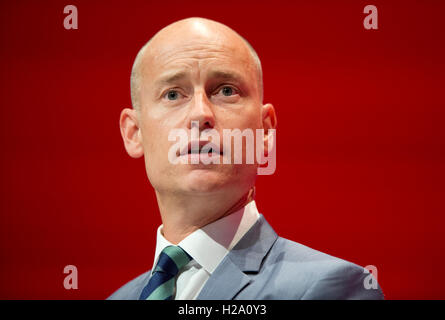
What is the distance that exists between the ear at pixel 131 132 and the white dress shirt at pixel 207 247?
0.44 m

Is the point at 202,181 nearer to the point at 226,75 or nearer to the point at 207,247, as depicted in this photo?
the point at 207,247

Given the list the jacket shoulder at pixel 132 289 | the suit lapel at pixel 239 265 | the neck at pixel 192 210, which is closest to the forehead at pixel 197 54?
the neck at pixel 192 210

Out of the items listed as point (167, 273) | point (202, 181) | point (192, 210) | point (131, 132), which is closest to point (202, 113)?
point (202, 181)

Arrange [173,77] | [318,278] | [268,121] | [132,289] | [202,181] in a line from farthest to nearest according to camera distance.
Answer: [132,289] → [268,121] → [173,77] → [202,181] → [318,278]

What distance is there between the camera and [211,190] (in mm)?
1849

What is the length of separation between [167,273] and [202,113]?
1.87 feet

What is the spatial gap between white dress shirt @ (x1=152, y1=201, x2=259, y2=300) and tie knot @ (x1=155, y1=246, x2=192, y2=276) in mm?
18

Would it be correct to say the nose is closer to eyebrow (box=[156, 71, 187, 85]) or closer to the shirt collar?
eyebrow (box=[156, 71, 187, 85])

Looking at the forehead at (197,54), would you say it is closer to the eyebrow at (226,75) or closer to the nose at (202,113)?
the eyebrow at (226,75)

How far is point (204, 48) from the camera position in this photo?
197cm

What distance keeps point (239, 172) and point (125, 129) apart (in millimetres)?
556

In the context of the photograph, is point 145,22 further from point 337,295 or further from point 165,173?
point 337,295

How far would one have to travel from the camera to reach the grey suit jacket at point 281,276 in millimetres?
1715
